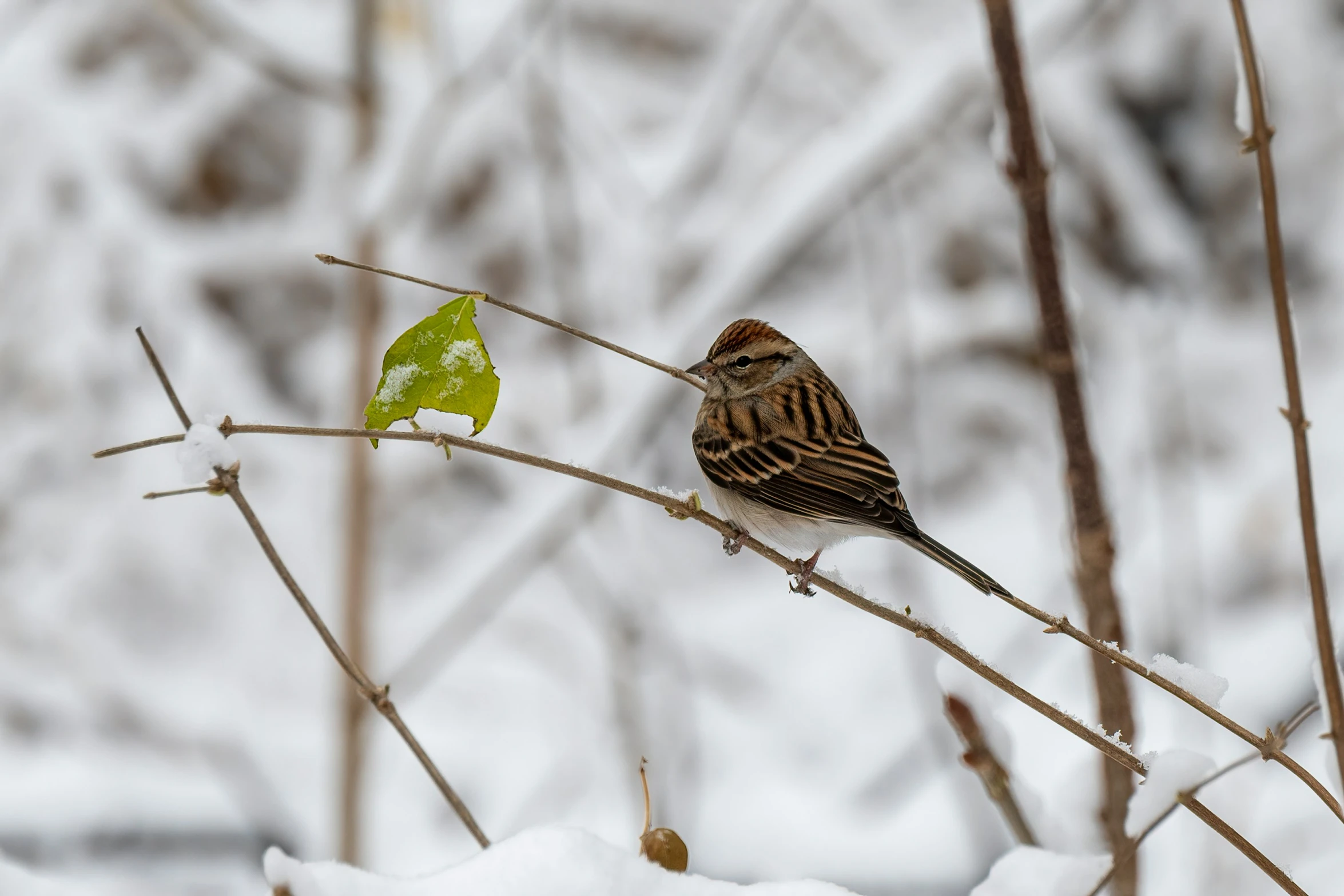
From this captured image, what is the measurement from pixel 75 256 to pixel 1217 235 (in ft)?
17.1

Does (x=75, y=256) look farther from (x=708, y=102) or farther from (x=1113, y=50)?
(x=1113, y=50)

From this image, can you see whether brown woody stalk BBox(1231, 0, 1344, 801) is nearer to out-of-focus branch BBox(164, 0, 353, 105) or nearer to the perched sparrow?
the perched sparrow

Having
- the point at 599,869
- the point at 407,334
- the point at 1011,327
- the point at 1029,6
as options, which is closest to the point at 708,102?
the point at 1029,6

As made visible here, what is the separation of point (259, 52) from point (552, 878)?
3123 millimetres

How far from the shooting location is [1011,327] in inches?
183

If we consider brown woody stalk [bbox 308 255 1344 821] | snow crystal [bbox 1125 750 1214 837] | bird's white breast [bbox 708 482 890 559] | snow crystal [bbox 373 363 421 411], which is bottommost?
snow crystal [bbox 1125 750 1214 837]

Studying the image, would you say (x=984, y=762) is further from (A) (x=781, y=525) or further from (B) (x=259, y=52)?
(B) (x=259, y=52)

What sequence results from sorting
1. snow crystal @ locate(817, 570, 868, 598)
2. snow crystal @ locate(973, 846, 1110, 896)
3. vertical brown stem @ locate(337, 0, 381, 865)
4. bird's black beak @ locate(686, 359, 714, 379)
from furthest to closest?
vertical brown stem @ locate(337, 0, 381, 865) < bird's black beak @ locate(686, 359, 714, 379) < snow crystal @ locate(817, 570, 868, 598) < snow crystal @ locate(973, 846, 1110, 896)

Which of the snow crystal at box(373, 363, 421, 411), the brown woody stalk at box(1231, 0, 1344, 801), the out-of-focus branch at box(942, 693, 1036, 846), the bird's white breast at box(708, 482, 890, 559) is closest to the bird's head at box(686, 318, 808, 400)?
the bird's white breast at box(708, 482, 890, 559)

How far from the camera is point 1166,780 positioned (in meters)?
0.74

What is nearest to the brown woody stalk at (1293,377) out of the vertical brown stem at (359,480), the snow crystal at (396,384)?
the snow crystal at (396,384)

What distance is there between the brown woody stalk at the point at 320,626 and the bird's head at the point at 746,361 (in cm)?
87

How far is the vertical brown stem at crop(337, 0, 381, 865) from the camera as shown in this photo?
→ 9.73ft

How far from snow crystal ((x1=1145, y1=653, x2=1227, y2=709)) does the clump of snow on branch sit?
12.0 inches
